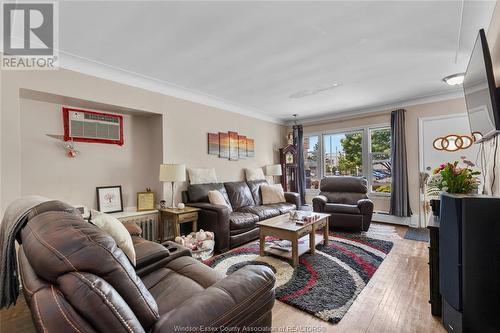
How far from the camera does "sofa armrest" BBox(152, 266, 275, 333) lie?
0.88m

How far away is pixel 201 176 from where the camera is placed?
3.93 meters

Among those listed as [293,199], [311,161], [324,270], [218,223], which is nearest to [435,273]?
[324,270]

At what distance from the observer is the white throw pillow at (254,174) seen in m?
4.94

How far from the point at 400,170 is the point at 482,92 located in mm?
3268

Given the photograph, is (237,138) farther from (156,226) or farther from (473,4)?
(473,4)

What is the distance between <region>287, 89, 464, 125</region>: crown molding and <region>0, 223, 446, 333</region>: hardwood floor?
126 inches

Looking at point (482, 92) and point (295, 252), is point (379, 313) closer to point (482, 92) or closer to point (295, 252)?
point (295, 252)

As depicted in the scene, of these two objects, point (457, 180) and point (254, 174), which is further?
point (254, 174)

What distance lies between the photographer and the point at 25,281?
2.60 ft

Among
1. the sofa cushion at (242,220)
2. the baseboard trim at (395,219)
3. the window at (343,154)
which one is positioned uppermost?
the window at (343,154)

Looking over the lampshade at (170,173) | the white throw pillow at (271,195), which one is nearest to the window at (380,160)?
the white throw pillow at (271,195)

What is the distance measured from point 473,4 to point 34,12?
11.7 ft

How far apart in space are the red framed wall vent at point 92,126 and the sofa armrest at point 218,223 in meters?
1.64

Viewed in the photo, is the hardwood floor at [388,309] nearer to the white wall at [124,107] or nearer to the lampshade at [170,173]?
the lampshade at [170,173]
